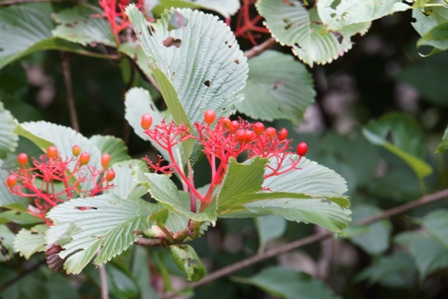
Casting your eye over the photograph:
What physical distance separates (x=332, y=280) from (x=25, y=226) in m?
1.31

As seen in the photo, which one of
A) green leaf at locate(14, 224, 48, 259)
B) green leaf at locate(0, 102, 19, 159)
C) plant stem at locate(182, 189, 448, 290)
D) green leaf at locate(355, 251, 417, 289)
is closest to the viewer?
green leaf at locate(14, 224, 48, 259)

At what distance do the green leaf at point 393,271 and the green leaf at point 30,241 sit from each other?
928 mm

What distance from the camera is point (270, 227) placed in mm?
1323

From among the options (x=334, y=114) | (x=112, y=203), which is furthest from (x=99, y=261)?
(x=334, y=114)

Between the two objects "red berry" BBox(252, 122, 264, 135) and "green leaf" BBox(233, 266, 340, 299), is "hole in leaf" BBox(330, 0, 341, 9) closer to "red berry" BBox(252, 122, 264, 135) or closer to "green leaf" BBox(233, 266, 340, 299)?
"red berry" BBox(252, 122, 264, 135)

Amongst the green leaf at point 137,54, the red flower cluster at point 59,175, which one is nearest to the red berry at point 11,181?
the red flower cluster at point 59,175

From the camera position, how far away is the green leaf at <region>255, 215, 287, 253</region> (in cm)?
130

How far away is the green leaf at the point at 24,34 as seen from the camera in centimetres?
94

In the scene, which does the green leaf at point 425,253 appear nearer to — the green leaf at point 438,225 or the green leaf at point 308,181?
the green leaf at point 438,225

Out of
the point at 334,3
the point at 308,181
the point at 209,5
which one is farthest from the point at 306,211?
the point at 209,5

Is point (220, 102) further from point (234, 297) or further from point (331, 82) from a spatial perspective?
point (331, 82)

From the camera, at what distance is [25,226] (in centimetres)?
81

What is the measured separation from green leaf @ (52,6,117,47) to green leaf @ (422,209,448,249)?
28.1 inches

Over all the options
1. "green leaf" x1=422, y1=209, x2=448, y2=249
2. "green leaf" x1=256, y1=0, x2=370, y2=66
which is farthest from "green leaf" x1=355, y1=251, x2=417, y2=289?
"green leaf" x1=256, y1=0, x2=370, y2=66
